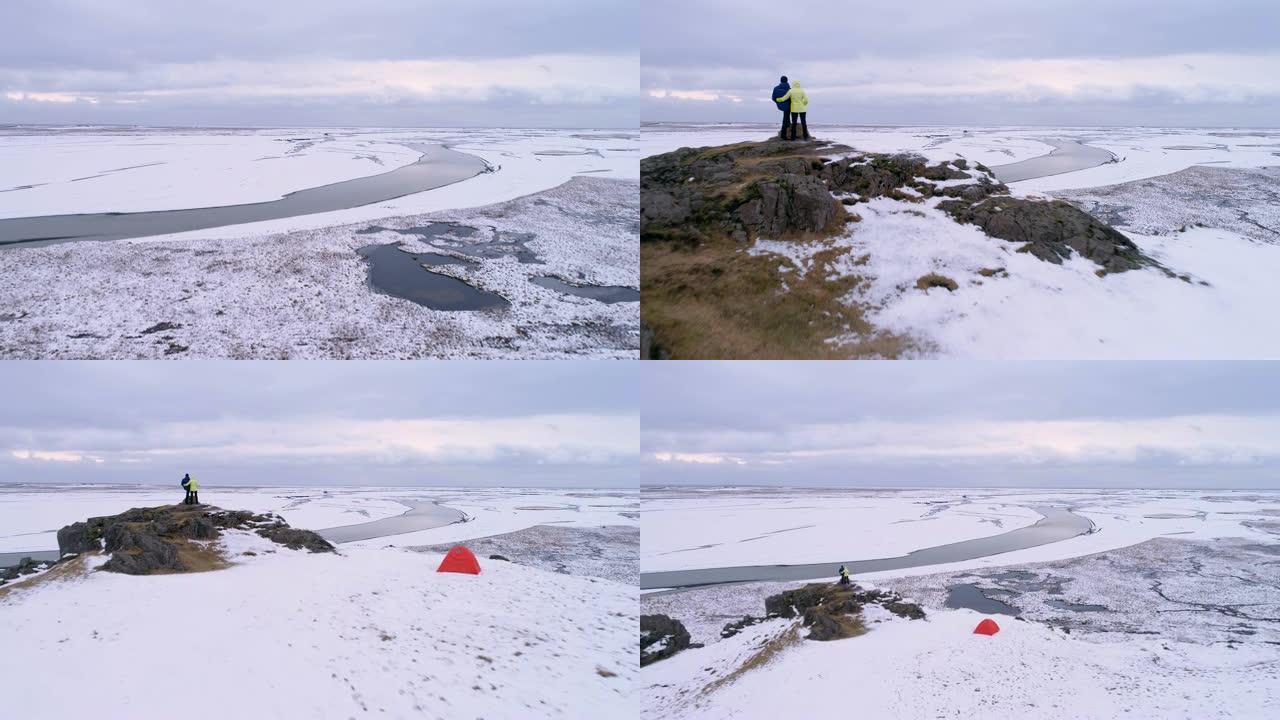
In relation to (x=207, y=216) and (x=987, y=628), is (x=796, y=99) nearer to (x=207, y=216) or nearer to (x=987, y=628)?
(x=987, y=628)

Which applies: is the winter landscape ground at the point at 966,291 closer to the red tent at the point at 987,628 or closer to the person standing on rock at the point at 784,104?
the person standing on rock at the point at 784,104

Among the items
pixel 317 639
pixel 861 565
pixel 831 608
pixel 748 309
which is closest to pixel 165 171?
pixel 317 639

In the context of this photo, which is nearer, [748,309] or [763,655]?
[748,309]

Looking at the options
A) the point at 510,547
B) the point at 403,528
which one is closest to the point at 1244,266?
the point at 510,547

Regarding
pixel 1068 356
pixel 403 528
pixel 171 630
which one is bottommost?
pixel 403 528

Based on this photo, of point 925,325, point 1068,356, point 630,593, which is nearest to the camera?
point 1068,356

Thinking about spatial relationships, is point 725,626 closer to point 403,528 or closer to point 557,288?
point 557,288

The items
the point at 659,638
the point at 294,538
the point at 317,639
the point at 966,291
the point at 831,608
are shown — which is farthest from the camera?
the point at 659,638
